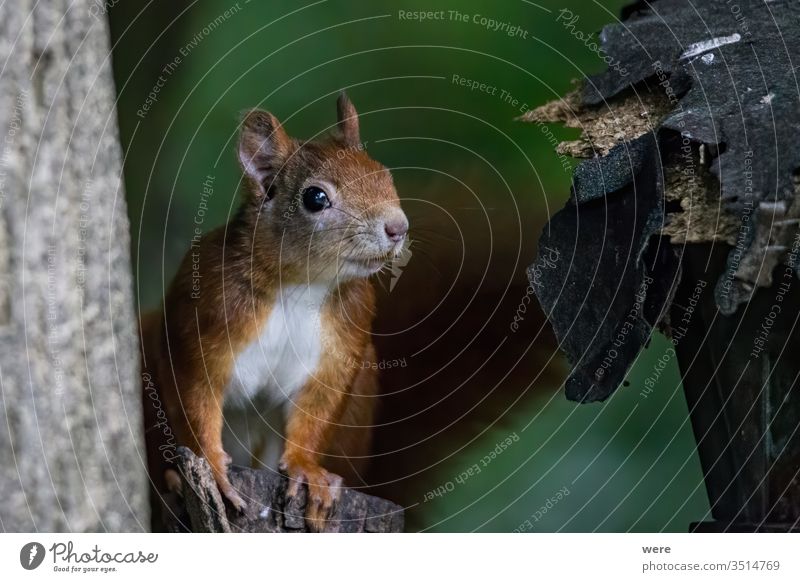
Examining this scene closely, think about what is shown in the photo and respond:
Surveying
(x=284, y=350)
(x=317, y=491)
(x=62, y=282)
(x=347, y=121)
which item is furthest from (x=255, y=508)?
(x=347, y=121)

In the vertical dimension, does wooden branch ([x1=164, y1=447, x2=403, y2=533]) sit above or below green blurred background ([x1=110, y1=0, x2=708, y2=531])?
below

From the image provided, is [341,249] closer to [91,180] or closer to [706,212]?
[91,180]

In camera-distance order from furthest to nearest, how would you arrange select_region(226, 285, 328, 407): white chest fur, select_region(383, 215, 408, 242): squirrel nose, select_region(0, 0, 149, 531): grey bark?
1. select_region(226, 285, 328, 407): white chest fur
2. select_region(383, 215, 408, 242): squirrel nose
3. select_region(0, 0, 149, 531): grey bark

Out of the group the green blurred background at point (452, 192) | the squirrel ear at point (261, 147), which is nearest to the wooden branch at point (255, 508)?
the green blurred background at point (452, 192)

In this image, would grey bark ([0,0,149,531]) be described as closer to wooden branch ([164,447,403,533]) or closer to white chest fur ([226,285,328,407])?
wooden branch ([164,447,403,533])

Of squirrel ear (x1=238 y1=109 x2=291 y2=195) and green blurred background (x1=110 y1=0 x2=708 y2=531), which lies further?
green blurred background (x1=110 y1=0 x2=708 y2=531)
